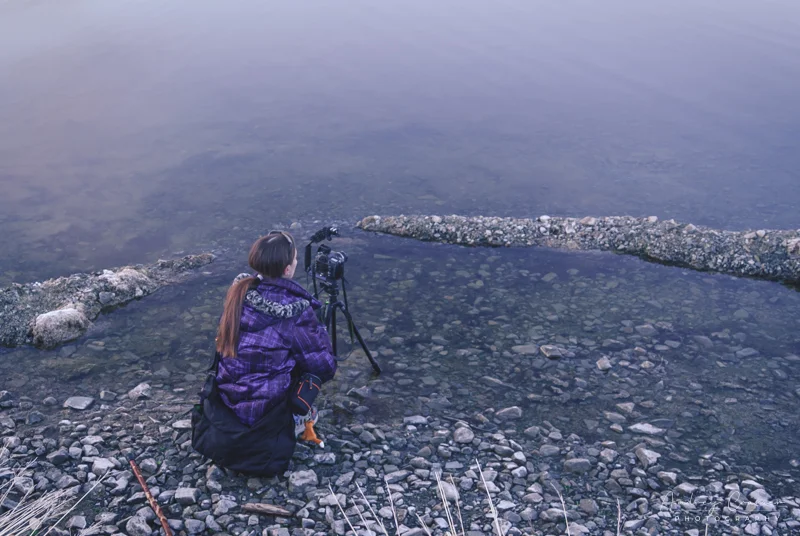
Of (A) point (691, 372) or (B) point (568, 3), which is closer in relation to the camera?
(A) point (691, 372)

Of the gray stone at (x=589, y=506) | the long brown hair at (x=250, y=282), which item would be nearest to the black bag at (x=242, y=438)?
the long brown hair at (x=250, y=282)

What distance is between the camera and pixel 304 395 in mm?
5461

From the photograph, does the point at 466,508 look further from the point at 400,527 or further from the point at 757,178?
the point at 757,178

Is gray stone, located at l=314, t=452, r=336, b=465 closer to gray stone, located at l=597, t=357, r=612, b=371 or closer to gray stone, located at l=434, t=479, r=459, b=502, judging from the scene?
gray stone, located at l=434, t=479, r=459, b=502

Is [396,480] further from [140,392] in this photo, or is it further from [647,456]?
[140,392]

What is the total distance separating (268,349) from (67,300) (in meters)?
4.84

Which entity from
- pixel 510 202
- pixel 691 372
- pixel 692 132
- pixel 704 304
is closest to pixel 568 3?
pixel 692 132

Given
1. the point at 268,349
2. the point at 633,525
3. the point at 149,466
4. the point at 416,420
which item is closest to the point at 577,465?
the point at 633,525

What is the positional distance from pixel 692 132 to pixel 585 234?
7629 mm

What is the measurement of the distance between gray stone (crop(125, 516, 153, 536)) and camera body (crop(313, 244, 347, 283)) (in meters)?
2.74

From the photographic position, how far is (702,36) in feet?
77.4

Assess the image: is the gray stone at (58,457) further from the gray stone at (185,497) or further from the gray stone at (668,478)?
the gray stone at (668,478)

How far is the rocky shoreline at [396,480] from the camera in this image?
512cm

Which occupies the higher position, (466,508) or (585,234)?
(585,234)
